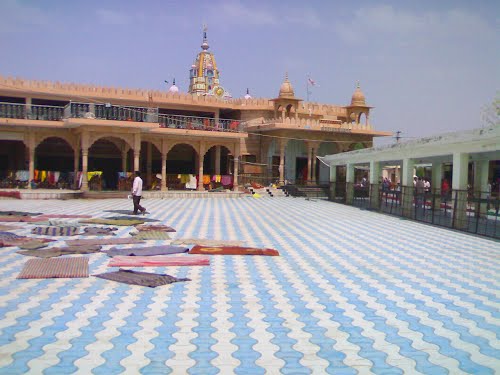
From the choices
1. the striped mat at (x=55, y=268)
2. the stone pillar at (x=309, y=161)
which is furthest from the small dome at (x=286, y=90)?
the striped mat at (x=55, y=268)

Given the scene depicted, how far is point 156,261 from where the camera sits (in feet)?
24.0

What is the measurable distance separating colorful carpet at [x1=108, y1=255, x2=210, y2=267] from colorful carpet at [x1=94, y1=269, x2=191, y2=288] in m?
0.50

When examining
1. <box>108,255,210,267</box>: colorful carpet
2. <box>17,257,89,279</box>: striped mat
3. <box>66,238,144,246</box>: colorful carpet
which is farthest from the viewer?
<box>66,238,144,246</box>: colorful carpet

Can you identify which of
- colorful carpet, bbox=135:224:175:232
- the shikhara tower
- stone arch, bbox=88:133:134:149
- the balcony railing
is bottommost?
colorful carpet, bbox=135:224:175:232

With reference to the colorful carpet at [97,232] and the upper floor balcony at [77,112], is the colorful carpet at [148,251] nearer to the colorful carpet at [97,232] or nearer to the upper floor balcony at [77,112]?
the colorful carpet at [97,232]

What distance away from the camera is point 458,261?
8.41 m

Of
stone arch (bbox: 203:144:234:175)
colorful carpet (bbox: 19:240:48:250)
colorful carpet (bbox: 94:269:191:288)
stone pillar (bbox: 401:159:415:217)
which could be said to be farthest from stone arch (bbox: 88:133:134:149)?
colorful carpet (bbox: 94:269:191:288)

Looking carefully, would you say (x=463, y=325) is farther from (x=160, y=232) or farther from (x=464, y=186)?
(x=464, y=186)

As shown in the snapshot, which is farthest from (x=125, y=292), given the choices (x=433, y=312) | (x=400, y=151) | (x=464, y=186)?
(x=400, y=151)

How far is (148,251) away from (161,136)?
18.2m

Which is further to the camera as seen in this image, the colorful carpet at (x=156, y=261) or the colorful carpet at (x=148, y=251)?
the colorful carpet at (x=148, y=251)

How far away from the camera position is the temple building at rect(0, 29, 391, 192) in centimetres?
2317

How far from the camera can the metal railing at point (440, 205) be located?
1309cm

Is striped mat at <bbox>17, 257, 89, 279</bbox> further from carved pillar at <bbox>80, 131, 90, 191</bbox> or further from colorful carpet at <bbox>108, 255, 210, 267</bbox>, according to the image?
carved pillar at <bbox>80, 131, 90, 191</bbox>
